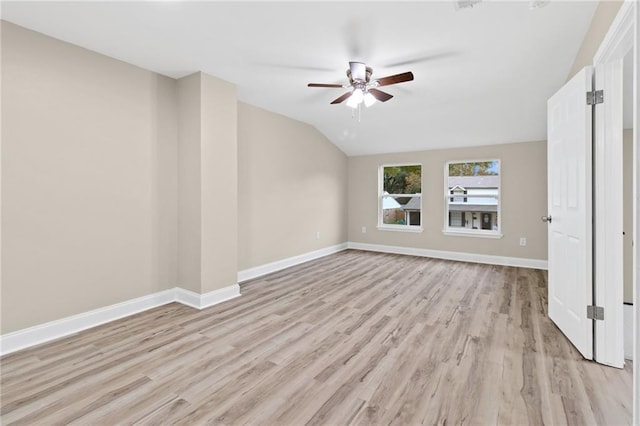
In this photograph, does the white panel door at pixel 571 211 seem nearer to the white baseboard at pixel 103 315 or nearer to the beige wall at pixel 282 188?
the white baseboard at pixel 103 315

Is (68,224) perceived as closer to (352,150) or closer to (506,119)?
(352,150)

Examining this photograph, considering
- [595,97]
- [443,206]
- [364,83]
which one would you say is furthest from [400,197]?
[595,97]

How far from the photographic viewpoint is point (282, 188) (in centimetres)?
495

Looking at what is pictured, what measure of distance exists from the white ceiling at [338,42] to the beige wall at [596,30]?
0.25 ft

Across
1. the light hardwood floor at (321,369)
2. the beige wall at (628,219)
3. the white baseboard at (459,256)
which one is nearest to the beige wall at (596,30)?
the beige wall at (628,219)

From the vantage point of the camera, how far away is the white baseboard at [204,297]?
3225 millimetres

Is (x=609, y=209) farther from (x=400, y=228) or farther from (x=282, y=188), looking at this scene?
(x=400, y=228)

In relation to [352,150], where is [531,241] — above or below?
below

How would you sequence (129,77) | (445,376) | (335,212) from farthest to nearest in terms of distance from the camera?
1. (335,212)
2. (129,77)
3. (445,376)

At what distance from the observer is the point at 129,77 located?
3008 millimetres

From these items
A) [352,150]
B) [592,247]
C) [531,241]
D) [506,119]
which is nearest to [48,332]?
[592,247]

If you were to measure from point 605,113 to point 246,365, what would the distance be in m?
3.12

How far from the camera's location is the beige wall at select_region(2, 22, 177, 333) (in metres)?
2.33

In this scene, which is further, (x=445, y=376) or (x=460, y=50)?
(x=460, y=50)
